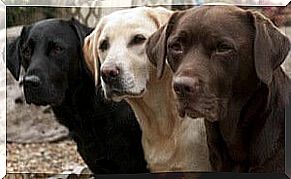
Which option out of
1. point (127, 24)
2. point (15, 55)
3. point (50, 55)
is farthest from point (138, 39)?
point (15, 55)

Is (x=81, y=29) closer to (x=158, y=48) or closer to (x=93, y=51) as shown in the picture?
(x=93, y=51)

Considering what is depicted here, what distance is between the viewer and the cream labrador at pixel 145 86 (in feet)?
8.98

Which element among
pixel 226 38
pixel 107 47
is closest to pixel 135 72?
pixel 107 47

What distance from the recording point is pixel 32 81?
9.07 ft

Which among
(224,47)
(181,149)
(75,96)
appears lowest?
(181,149)

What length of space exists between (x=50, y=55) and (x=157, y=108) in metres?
0.35

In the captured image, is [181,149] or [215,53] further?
[181,149]

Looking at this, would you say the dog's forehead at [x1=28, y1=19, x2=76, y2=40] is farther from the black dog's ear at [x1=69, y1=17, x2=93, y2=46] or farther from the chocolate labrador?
the chocolate labrador

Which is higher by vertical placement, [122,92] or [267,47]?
[267,47]

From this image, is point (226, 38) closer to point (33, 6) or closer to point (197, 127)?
point (197, 127)

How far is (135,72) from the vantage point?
8.98 ft

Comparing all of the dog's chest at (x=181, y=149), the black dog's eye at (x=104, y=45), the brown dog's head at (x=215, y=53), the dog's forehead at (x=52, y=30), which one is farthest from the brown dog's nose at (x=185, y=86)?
the dog's forehead at (x=52, y=30)

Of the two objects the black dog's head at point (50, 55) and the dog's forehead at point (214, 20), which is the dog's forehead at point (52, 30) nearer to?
the black dog's head at point (50, 55)

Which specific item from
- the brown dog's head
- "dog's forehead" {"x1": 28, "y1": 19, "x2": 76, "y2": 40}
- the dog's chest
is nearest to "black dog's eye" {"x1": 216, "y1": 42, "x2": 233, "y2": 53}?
the brown dog's head
